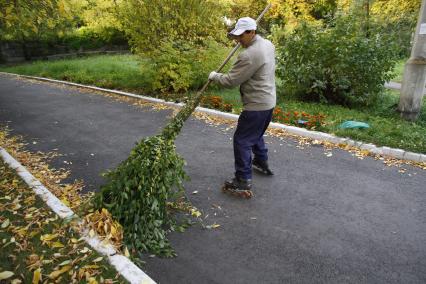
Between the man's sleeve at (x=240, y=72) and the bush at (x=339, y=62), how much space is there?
487 cm

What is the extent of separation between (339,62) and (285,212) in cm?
534

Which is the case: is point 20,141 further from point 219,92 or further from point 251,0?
point 251,0

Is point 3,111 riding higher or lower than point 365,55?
lower

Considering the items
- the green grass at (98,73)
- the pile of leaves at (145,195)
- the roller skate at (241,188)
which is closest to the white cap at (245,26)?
the pile of leaves at (145,195)

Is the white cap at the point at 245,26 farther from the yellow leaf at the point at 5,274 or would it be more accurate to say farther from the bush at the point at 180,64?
the bush at the point at 180,64

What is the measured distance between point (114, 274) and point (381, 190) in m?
3.47

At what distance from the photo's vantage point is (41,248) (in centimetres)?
330

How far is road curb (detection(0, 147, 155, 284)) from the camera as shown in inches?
116

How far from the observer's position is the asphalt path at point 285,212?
3242 mm

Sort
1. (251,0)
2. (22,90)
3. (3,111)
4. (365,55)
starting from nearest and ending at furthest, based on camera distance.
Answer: (365,55)
(3,111)
(22,90)
(251,0)

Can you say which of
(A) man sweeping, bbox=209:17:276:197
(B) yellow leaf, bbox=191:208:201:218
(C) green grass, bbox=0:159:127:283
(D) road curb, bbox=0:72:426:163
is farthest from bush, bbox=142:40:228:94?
(C) green grass, bbox=0:159:127:283

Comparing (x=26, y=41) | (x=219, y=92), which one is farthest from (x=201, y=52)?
(x=26, y=41)

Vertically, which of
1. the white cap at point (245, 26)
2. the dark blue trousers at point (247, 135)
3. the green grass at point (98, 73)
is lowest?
the green grass at point (98, 73)

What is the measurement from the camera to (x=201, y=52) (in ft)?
33.6
